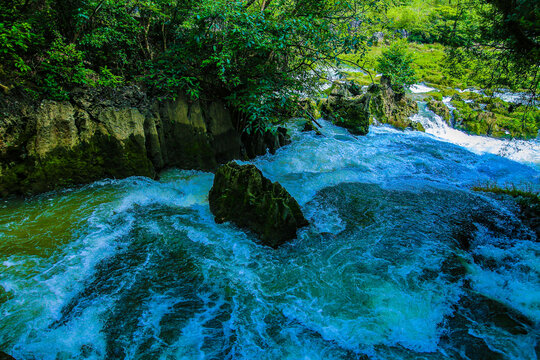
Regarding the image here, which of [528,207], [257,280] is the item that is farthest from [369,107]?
[257,280]

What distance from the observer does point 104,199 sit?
19.7ft

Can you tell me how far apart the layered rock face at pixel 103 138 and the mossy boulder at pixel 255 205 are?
2509 millimetres

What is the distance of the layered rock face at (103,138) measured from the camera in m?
5.69

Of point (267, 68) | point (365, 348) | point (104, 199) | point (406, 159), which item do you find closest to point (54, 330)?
point (104, 199)

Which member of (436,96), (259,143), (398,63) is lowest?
(259,143)

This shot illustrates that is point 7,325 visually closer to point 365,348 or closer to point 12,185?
point 12,185

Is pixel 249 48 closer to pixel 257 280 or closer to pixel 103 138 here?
pixel 103 138

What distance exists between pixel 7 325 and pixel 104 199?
3.17 metres

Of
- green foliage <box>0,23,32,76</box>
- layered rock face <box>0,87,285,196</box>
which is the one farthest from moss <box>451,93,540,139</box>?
green foliage <box>0,23,32,76</box>

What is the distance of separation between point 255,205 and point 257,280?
1738mm

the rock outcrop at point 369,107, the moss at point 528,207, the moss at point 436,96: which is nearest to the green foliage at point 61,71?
the moss at point 528,207

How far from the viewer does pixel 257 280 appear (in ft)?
14.5

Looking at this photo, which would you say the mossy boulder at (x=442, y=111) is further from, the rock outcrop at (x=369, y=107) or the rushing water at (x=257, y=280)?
the rushing water at (x=257, y=280)

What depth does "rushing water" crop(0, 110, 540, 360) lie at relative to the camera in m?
3.32
